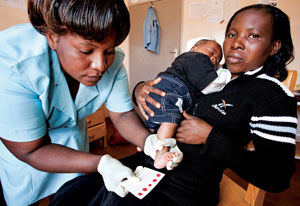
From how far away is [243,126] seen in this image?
734 millimetres

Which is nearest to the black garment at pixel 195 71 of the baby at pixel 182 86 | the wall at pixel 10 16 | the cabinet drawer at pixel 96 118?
the baby at pixel 182 86

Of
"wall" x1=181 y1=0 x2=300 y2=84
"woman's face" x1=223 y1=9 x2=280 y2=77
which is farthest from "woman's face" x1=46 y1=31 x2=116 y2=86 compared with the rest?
"wall" x1=181 y1=0 x2=300 y2=84

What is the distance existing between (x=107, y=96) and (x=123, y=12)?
0.47m

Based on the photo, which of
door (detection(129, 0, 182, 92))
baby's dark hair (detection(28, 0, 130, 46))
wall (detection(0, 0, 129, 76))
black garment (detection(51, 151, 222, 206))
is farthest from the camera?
door (detection(129, 0, 182, 92))

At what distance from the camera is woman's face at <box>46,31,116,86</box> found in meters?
0.59

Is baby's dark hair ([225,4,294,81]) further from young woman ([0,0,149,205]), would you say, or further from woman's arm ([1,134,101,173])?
woman's arm ([1,134,101,173])

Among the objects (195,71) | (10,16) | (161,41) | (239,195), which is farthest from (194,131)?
(161,41)

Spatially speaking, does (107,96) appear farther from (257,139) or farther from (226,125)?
(257,139)

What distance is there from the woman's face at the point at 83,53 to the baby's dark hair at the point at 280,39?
0.64 meters

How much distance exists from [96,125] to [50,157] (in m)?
1.74

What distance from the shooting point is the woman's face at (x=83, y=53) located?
59 cm

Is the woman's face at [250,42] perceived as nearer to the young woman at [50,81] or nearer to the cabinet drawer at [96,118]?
the young woman at [50,81]

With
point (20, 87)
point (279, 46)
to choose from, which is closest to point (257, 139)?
point (279, 46)

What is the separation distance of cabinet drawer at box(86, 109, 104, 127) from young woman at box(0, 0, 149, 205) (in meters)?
1.42
